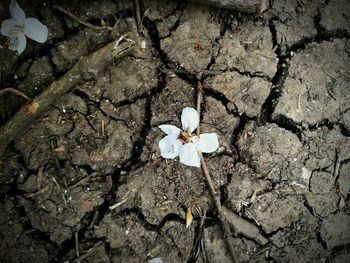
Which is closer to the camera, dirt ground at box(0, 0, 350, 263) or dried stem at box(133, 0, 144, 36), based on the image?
dirt ground at box(0, 0, 350, 263)

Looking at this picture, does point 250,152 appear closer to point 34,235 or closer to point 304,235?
point 304,235

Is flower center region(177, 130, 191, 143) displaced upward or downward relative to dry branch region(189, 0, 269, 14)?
downward

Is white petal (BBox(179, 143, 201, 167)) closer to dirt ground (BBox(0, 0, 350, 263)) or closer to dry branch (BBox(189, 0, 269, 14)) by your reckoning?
dirt ground (BBox(0, 0, 350, 263))

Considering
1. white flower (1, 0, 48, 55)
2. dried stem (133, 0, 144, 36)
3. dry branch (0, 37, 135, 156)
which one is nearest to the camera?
dry branch (0, 37, 135, 156)

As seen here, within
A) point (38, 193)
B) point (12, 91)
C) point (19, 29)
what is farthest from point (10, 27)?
point (38, 193)

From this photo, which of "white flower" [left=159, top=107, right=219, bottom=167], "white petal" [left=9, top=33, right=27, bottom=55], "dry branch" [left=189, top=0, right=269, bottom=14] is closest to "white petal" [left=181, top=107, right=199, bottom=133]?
"white flower" [left=159, top=107, right=219, bottom=167]

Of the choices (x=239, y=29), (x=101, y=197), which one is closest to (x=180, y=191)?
(x=101, y=197)

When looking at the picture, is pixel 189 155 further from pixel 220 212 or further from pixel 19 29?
pixel 19 29
